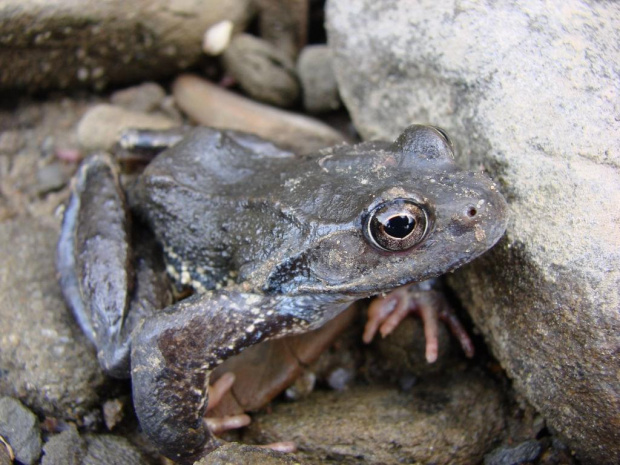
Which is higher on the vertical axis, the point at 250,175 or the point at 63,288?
the point at 250,175

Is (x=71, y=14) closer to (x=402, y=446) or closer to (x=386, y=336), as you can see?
(x=386, y=336)

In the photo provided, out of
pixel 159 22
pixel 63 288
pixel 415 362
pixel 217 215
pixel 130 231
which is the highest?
pixel 159 22

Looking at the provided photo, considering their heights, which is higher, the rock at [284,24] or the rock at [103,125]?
the rock at [284,24]

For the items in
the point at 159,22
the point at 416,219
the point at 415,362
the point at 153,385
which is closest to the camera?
the point at 416,219

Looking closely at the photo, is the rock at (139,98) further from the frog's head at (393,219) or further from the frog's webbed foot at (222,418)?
the frog's webbed foot at (222,418)

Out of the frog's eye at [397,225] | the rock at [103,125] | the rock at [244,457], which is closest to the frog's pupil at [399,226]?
the frog's eye at [397,225]

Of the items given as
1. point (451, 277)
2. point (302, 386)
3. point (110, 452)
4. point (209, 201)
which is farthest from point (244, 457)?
point (451, 277)

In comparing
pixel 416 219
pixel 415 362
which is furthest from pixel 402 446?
pixel 416 219

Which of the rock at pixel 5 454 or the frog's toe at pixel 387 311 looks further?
the frog's toe at pixel 387 311

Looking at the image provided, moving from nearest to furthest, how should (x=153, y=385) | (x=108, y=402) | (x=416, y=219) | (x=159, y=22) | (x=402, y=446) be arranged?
(x=416, y=219) < (x=153, y=385) < (x=402, y=446) < (x=108, y=402) < (x=159, y=22)
